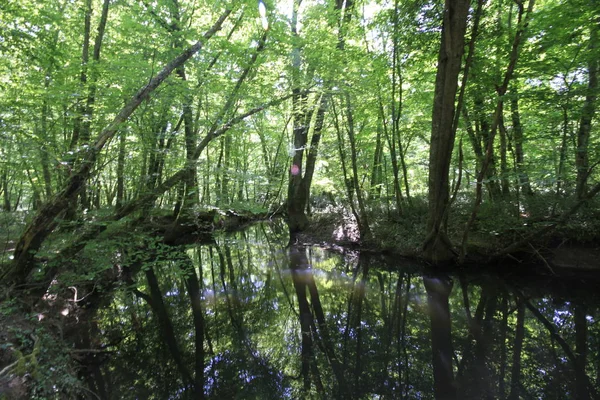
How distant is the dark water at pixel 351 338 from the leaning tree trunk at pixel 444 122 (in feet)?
3.33

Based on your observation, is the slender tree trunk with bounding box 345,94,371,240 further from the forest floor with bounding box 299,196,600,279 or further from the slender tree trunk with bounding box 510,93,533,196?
the slender tree trunk with bounding box 510,93,533,196

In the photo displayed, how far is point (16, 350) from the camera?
11.1 feet

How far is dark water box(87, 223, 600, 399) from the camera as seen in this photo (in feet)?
12.2

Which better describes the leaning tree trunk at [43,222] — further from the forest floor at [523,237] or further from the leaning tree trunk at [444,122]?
the forest floor at [523,237]

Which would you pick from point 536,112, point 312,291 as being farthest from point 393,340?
point 536,112

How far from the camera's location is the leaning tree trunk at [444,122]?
6.44m

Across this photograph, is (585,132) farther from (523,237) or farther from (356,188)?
(356,188)

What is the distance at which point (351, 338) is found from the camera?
493 centimetres

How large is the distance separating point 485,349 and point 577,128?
5.74 metres

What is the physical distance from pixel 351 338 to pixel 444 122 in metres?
5.07

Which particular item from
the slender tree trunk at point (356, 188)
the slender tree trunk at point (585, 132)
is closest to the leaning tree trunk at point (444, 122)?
the slender tree trunk at point (585, 132)

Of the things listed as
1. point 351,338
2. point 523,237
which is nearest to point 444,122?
point 523,237

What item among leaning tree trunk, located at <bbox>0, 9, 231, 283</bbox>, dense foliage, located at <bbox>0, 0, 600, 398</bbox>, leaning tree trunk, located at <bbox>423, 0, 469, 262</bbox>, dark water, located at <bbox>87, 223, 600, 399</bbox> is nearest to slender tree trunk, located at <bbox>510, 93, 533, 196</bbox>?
dense foliage, located at <bbox>0, 0, 600, 398</bbox>

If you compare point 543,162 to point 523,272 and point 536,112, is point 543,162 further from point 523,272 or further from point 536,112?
point 523,272
